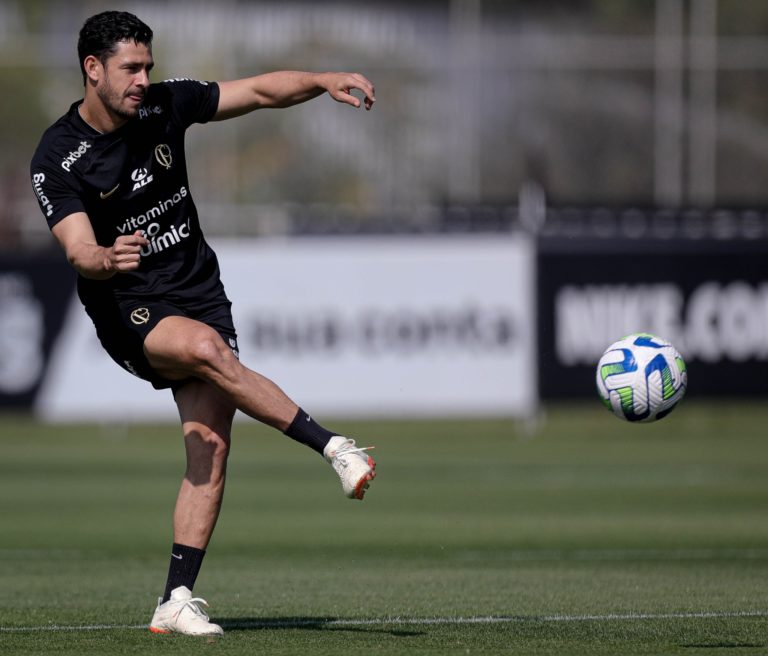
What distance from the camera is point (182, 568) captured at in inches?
290

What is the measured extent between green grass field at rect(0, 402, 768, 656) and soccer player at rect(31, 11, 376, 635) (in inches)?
28.7

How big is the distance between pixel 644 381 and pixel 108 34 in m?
2.97

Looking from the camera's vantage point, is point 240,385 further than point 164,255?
No

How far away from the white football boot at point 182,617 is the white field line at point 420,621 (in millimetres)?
204

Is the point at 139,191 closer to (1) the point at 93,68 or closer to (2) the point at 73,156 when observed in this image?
(2) the point at 73,156

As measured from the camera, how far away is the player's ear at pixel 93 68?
7184 mm

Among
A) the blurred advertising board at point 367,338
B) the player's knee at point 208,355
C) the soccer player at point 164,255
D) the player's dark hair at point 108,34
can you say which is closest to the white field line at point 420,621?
the soccer player at point 164,255

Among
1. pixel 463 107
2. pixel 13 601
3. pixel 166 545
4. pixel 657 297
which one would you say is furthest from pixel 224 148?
pixel 13 601

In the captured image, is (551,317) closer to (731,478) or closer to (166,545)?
(731,478)

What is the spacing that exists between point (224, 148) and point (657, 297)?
1136cm

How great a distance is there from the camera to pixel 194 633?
23.2ft

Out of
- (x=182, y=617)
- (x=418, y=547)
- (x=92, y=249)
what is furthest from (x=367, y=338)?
(x=92, y=249)

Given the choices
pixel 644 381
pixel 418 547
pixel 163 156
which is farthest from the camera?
pixel 418 547

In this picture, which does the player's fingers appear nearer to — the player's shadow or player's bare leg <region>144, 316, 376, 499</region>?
player's bare leg <region>144, 316, 376, 499</region>
